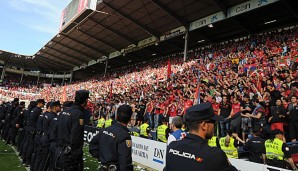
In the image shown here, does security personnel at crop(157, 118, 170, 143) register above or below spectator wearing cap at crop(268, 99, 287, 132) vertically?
below

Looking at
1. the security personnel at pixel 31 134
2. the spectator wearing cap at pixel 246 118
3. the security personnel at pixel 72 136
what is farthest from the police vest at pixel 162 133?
the security personnel at pixel 72 136

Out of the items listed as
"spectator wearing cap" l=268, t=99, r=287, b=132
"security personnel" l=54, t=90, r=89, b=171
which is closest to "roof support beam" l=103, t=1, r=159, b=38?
"spectator wearing cap" l=268, t=99, r=287, b=132

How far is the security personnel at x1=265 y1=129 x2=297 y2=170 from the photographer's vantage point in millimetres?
6988

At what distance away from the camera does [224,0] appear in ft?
65.6

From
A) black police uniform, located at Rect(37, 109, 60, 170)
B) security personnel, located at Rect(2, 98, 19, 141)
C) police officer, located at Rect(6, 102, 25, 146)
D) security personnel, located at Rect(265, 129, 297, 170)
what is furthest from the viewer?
security personnel, located at Rect(2, 98, 19, 141)

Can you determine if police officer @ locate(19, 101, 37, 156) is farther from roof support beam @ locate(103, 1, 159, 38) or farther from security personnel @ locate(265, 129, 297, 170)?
roof support beam @ locate(103, 1, 159, 38)

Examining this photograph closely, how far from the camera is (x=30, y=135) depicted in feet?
27.0

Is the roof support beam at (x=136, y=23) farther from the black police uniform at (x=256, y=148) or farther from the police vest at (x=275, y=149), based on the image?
the police vest at (x=275, y=149)

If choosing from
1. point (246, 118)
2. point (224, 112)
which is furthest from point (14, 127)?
point (246, 118)

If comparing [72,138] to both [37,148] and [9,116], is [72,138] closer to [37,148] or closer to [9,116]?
[37,148]

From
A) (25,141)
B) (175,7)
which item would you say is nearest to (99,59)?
(175,7)

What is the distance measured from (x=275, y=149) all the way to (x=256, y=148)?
2.39 ft

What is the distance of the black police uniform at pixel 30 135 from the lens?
8.05m

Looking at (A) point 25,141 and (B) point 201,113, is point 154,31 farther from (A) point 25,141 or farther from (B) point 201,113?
(B) point 201,113
